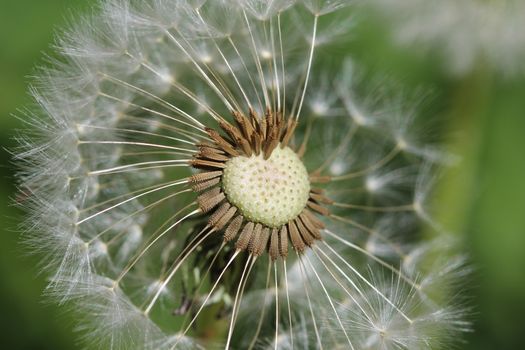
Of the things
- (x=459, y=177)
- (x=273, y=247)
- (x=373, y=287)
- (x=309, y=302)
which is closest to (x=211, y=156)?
(x=273, y=247)

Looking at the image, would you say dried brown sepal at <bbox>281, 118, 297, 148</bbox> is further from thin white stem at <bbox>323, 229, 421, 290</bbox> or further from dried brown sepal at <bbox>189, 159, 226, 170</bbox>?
thin white stem at <bbox>323, 229, 421, 290</bbox>

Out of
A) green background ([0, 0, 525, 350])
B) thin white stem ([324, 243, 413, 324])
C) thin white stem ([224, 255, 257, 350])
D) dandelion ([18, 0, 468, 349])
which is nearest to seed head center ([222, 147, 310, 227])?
dandelion ([18, 0, 468, 349])

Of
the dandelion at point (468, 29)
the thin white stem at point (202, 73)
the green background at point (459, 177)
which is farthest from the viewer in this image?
the dandelion at point (468, 29)

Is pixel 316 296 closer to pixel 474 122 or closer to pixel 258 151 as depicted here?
pixel 258 151

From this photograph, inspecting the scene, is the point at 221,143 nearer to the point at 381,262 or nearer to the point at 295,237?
the point at 295,237

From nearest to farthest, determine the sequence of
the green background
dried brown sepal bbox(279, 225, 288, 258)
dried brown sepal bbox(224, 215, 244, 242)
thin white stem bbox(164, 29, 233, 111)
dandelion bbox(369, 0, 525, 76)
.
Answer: dried brown sepal bbox(224, 215, 244, 242) < dried brown sepal bbox(279, 225, 288, 258) < thin white stem bbox(164, 29, 233, 111) < the green background < dandelion bbox(369, 0, 525, 76)

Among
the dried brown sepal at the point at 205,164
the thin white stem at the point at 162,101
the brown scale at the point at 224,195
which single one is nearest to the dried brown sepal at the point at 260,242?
the brown scale at the point at 224,195

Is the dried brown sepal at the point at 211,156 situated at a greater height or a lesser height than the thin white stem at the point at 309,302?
greater

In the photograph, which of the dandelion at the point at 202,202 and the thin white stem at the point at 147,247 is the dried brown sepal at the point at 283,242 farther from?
the thin white stem at the point at 147,247
